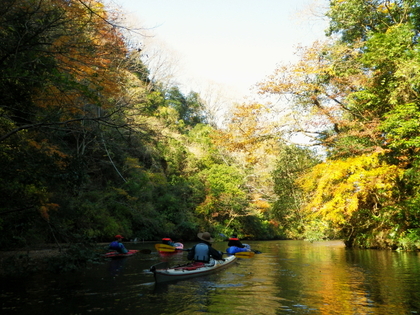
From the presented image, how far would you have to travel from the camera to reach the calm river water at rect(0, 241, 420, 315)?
5.58 metres

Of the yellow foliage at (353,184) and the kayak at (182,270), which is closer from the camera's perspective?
the kayak at (182,270)

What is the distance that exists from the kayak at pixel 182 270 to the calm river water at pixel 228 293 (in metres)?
0.18

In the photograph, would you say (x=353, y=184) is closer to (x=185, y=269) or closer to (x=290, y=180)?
(x=290, y=180)

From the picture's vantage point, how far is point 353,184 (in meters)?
14.2

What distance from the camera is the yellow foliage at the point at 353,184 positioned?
44.7ft

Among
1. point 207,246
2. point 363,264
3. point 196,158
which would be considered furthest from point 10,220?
point 196,158

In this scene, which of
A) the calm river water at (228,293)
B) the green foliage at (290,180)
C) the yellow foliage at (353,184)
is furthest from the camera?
the green foliage at (290,180)

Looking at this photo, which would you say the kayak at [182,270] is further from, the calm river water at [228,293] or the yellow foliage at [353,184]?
the yellow foliage at [353,184]

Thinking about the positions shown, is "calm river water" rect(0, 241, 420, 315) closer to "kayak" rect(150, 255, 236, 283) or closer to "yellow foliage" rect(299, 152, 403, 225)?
"kayak" rect(150, 255, 236, 283)

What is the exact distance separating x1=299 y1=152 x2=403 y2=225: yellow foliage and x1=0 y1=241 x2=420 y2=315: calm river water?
4054 mm

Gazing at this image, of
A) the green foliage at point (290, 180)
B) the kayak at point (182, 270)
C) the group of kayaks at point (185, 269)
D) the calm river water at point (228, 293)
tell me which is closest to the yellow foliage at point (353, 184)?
the calm river water at point (228, 293)

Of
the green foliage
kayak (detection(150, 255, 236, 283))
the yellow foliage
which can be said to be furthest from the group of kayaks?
the green foliage

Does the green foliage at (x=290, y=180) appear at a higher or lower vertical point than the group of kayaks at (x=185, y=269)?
higher

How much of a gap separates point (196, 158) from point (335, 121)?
1728 centimetres
